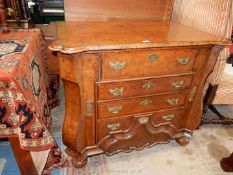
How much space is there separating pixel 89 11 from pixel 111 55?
27.5 inches

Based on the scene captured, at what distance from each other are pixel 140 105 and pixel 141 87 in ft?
0.52

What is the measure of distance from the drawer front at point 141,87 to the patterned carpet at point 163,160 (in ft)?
2.14

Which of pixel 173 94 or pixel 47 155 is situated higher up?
pixel 173 94

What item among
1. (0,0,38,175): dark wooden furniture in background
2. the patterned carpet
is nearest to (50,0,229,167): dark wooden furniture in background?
the patterned carpet

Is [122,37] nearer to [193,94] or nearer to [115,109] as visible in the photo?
[115,109]

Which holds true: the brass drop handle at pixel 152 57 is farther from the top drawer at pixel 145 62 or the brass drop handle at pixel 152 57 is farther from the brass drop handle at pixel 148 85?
the brass drop handle at pixel 148 85

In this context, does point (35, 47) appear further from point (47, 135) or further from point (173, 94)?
point (173, 94)

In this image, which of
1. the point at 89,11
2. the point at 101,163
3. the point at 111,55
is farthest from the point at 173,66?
the point at 101,163

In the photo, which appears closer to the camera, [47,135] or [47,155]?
[47,135]

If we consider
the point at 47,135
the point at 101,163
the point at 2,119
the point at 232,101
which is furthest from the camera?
the point at 232,101

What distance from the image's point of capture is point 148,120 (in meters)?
1.43

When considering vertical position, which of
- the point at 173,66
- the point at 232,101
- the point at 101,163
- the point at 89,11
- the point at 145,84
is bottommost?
the point at 101,163

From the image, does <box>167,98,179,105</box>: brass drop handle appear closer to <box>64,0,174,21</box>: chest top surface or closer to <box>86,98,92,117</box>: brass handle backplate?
<box>86,98,92,117</box>: brass handle backplate

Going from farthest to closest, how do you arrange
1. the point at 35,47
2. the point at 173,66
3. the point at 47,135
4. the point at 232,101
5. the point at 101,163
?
the point at 232,101
the point at 101,163
the point at 35,47
the point at 173,66
the point at 47,135
